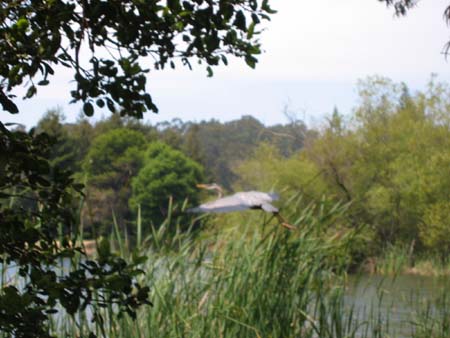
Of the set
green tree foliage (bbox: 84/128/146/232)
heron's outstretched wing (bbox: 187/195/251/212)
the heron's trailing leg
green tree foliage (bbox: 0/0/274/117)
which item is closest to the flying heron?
heron's outstretched wing (bbox: 187/195/251/212)

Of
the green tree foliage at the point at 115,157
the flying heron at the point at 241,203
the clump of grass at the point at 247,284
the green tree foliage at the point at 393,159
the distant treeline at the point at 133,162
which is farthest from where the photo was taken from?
the green tree foliage at the point at 115,157

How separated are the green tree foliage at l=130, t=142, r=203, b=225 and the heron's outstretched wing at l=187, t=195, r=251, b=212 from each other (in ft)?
123

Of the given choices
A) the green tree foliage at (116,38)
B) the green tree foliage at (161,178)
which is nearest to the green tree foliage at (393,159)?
the green tree foliage at (161,178)

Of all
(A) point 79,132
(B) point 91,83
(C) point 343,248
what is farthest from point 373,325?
(A) point 79,132

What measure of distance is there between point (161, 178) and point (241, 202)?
39660mm

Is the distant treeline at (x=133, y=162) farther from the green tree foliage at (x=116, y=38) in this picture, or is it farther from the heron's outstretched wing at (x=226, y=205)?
the green tree foliage at (x=116, y=38)

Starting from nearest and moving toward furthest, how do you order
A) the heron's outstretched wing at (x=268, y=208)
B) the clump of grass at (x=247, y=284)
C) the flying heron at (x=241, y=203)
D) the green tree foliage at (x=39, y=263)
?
the green tree foliage at (x=39, y=263) < the clump of grass at (x=247, y=284) < the heron's outstretched wing at (x=268, y=208) < the flying heron at (x=241, y=203)

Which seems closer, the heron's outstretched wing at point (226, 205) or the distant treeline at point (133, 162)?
the heron's outstretched wing at point (226, 205)

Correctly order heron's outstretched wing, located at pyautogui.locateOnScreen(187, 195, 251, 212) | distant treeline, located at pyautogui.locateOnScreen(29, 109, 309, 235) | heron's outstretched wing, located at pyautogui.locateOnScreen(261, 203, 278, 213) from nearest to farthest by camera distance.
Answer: heron's outstretched wing, located at pyautogui.locateOnScreen(261, 203, 278, 213)
heron's outstretched wing, located at pyautogui.locateOnScreen(187, 195, 251, 212)
distant treeline, located at pyautogui.locateOnScreen(29, 109, 309, 235)

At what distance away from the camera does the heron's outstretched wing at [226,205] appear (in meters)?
3.78

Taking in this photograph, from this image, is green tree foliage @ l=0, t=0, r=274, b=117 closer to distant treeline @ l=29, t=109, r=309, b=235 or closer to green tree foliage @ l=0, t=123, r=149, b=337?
green tree foliage @ l=0, t=123, r=149, b=337

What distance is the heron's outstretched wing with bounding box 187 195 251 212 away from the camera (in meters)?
3.78

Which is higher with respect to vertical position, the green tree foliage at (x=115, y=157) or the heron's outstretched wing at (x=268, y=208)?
the green tree foliage at (x=115, y=157)

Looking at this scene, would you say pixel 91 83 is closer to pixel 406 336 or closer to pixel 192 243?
pixel 192 243
